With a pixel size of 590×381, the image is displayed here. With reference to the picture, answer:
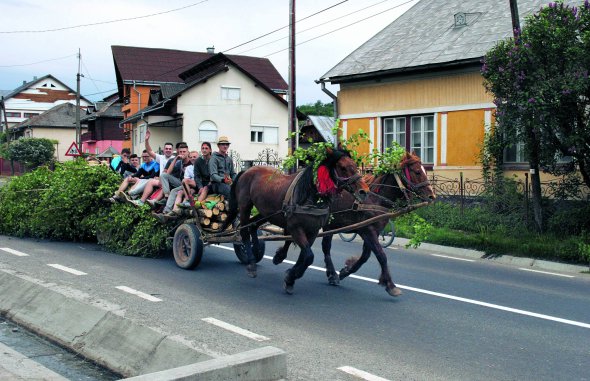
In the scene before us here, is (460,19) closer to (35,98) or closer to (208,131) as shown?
(208,131)

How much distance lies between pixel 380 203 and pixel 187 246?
11.7 ft

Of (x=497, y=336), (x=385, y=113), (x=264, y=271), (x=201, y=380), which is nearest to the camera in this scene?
(x=201, y=380)

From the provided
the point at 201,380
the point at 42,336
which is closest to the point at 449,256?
the point at 42,336

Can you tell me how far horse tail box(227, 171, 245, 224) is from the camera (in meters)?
11.0

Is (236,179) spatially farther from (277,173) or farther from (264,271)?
(264,271)

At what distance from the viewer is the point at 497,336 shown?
24.7 feet

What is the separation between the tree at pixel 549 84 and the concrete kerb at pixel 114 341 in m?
9.55

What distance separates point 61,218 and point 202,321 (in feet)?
24.6

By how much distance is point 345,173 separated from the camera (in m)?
8.78

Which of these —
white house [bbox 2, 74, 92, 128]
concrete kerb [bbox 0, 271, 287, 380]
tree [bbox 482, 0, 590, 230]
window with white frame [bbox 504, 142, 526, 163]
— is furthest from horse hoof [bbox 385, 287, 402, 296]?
white house [bbox 2, 74, 92, 128]

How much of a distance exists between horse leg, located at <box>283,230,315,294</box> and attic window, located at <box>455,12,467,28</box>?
1484 cm

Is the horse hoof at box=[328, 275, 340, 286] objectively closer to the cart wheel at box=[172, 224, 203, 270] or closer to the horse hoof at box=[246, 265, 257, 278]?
the horse hoof at box=[246, 265, 257, 278]

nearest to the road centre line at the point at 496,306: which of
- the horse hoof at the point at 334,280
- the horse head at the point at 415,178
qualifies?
the horse hoof at the point at 334,280

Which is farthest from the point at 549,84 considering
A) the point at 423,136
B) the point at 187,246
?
the point at 423,136
